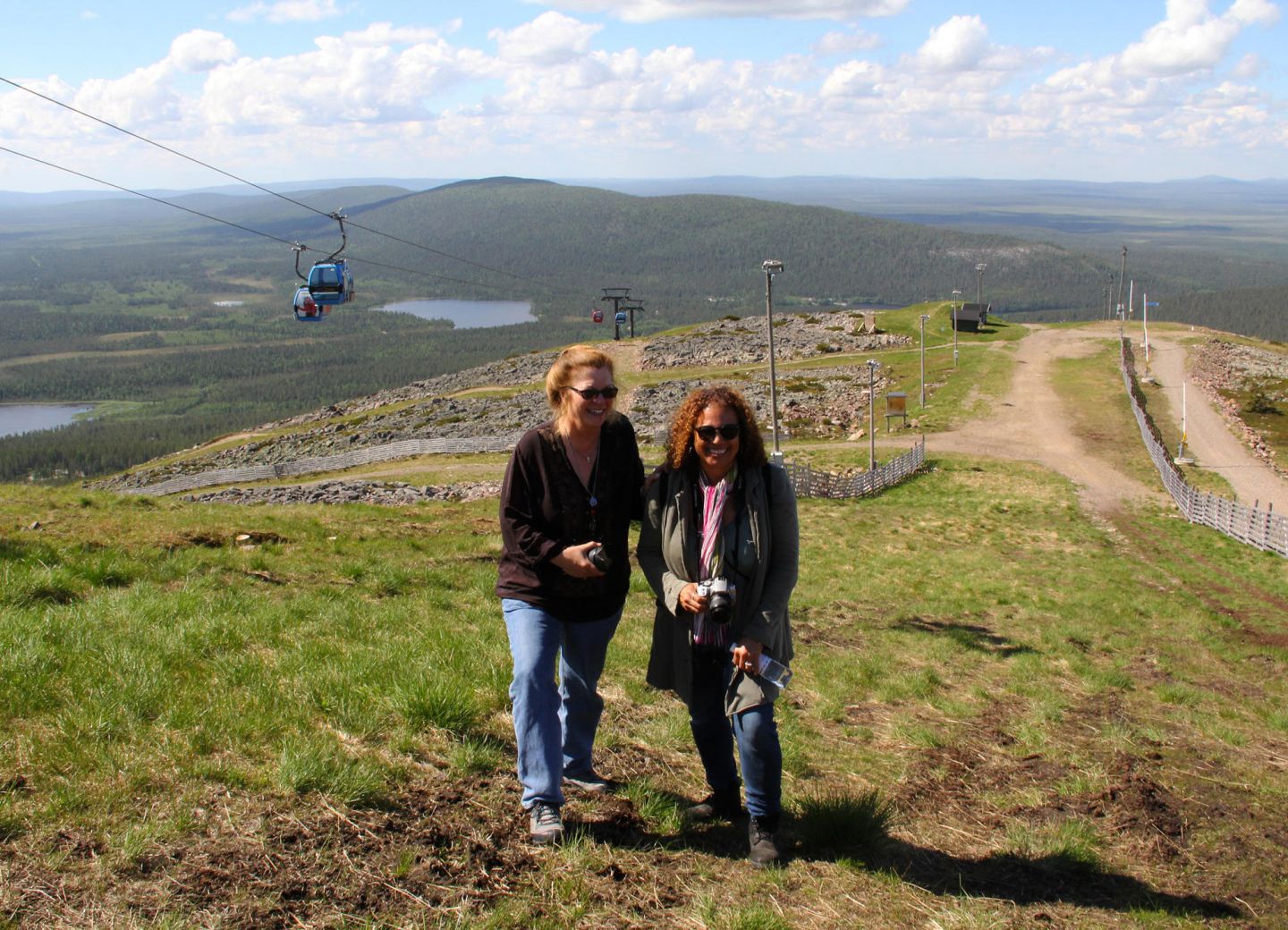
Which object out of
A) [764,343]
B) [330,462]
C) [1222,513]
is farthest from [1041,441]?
[764,343]

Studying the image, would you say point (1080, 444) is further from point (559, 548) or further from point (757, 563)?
point (559, 548)

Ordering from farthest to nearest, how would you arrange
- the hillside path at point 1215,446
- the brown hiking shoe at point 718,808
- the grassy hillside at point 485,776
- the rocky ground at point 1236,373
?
1. the rocky ground at point 1236,373
2. the hillside path at point 1215,446
3. the brown hiking shoe at point 718,808
4. the grassy hillside at point 485,776

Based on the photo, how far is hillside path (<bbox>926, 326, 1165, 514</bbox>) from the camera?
3472 cm

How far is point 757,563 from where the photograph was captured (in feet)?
15.7

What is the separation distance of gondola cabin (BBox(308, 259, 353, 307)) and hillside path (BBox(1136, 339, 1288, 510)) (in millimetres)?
30945

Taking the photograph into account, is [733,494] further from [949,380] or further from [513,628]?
[949,380]

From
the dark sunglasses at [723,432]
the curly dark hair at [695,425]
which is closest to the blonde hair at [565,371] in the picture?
the curly dark hair at [695,425]

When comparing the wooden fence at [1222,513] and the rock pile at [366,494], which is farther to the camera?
the rock pile at [366,494]

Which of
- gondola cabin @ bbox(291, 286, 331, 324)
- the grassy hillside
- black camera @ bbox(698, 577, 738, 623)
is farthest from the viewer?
gondola cabin @ bbox(291, 286, 331, 324)

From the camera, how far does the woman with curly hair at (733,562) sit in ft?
15.6

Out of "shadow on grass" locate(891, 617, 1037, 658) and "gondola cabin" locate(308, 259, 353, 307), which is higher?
"gondola cabin" locate(308, 259, 353, 307)

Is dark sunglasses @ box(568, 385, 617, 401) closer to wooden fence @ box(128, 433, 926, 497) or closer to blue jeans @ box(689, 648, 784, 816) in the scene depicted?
blue jeans @ box(689, 648, 784, 816)

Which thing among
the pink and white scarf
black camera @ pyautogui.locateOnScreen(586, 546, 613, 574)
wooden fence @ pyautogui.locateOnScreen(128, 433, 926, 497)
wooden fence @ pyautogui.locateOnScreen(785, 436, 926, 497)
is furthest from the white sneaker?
wooden fence @ pyautogui.locateOnScreen(128, 433, 926, 497)

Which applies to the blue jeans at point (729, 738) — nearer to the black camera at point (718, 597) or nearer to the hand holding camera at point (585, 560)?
the black camera at point (718, 597)
